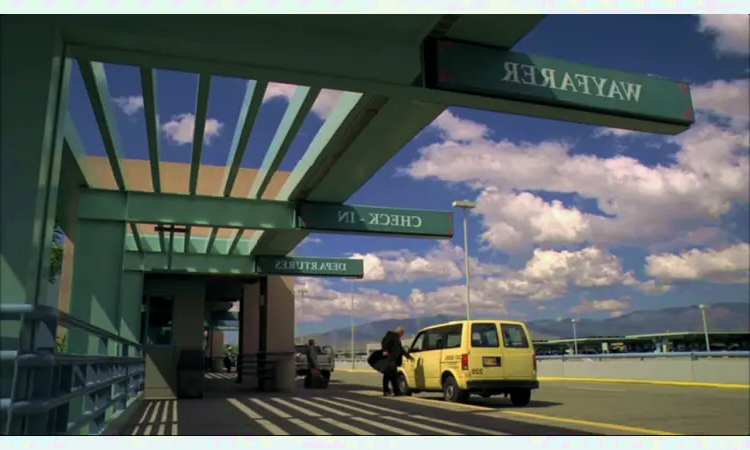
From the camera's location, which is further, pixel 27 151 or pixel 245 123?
pixel 245 123

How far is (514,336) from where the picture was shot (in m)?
12.1

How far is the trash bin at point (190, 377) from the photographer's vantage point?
50.9ft

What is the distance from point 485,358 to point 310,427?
4.40m

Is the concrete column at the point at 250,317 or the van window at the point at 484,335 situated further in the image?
the concrete column at the point at 250,317

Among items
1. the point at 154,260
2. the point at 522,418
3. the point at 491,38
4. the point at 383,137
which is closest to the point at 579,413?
the point at 522,418

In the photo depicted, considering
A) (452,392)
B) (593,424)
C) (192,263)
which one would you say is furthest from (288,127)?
(192,263)

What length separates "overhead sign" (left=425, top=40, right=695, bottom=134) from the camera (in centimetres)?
645

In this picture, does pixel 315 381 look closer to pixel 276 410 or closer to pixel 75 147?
pixel 276 410

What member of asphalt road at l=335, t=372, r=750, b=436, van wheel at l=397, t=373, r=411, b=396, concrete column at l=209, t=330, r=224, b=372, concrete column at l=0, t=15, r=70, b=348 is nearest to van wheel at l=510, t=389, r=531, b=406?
asphalt road at l=335, t=372, r=750, b=436

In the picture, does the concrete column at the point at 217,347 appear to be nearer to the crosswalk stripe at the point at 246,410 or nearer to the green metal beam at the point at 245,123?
the crosswalk stripe at the point at 246,410

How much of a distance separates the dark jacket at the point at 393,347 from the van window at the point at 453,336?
1912 mm

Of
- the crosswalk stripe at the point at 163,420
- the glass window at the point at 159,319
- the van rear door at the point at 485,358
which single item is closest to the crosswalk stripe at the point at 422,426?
the van rear door at the point at 485,358

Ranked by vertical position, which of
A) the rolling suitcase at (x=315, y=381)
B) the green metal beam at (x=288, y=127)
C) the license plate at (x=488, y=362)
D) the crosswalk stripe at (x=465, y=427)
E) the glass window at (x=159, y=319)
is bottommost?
the crosswalk stripe at (x=465, y=427)

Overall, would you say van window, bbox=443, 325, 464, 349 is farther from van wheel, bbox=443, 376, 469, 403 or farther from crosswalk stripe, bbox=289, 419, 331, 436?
crosswalk stripe, bbox=289, 419, 331, 436
